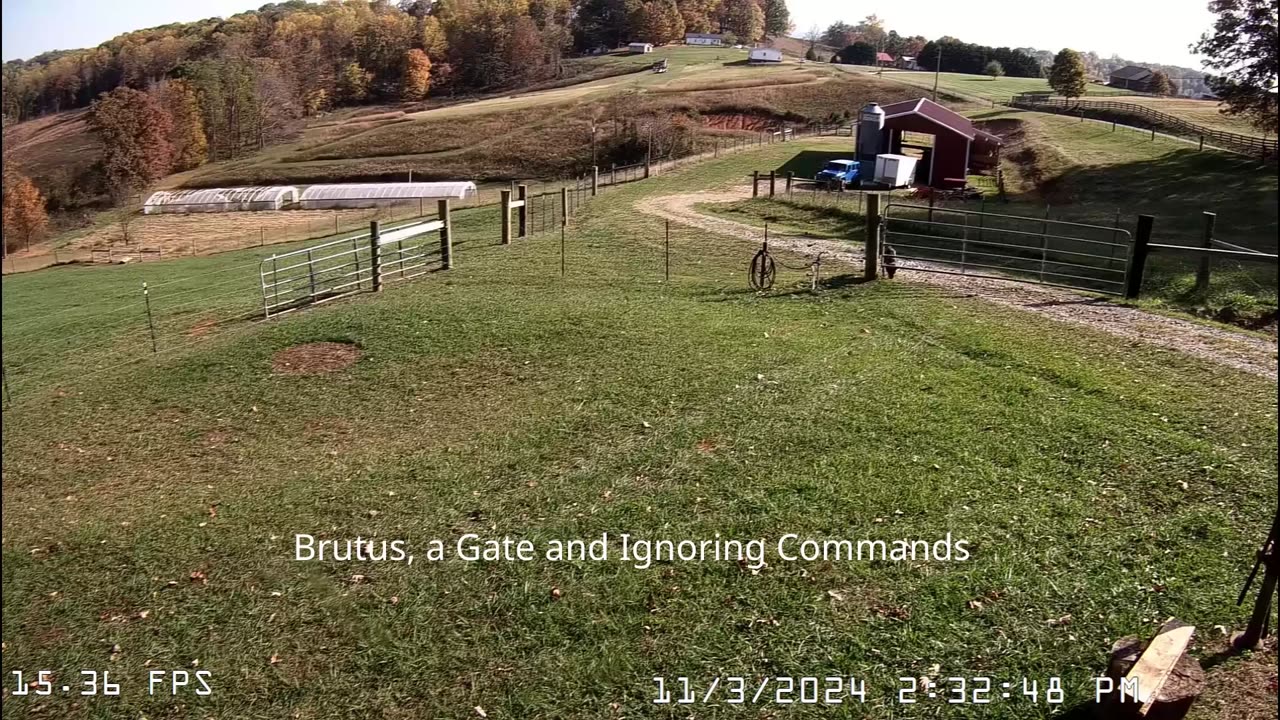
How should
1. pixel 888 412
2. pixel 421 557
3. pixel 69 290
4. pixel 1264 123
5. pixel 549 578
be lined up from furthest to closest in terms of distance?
pixel 1264 123
pixel 69 290
pixel 888 412
pixel 421 557
pixel 549 578

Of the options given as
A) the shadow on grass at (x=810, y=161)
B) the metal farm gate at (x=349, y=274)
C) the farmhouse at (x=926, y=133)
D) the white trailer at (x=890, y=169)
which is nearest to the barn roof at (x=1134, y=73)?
the shadow on grass at (x=810, y=161)

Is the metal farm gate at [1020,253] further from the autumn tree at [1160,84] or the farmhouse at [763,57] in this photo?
the farmhouse at [763,57]

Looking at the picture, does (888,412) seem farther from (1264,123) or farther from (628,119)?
(628,119)

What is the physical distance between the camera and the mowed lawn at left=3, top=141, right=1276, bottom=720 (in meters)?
5.46

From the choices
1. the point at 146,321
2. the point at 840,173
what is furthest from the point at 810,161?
the point at 146,321

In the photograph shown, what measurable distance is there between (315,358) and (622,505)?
21.3 feet

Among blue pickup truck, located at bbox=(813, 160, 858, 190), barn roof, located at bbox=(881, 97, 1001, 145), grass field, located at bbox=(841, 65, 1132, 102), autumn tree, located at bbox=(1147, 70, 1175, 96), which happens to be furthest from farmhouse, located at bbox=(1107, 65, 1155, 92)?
blue pickup truck, located at bbox=(813, 160, 858, 190)

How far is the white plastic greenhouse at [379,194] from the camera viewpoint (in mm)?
43000

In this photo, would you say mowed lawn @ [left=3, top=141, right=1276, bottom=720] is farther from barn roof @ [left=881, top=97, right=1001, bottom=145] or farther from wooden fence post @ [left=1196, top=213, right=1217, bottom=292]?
barn roof @ [left=881, top=97, right=1001, bottom=145]

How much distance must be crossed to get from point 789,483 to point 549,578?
2.39 m

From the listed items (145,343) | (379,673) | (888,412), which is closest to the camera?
(379,673)

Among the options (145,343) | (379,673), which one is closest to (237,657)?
(379,673)

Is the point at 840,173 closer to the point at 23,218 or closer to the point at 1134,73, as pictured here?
the point at 23,218

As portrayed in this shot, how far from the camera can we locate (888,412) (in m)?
8.88
